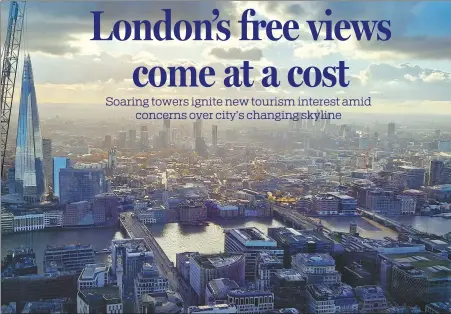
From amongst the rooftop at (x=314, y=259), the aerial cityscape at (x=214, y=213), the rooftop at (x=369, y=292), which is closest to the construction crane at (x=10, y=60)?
the aerial cityscape at (x=214, y=213)

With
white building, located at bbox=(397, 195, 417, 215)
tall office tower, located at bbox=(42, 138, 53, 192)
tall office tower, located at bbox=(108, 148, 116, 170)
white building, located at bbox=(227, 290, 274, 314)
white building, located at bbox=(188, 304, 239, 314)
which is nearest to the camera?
white building, located at bbox=(188, 304, 239, 314)

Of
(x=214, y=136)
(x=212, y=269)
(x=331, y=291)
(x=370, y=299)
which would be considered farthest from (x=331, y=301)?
(x=214, y=136)

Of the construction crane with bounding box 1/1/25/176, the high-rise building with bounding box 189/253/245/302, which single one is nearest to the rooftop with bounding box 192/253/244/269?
the high-rise building with bounding box 189/253/245/302

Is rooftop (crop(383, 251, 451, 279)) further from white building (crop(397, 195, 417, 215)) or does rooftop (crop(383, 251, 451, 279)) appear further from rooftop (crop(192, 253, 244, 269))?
rooftop (crop(192, 253, 244, 269))

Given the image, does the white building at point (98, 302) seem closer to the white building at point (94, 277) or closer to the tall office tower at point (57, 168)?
the white building at point (94, 277)

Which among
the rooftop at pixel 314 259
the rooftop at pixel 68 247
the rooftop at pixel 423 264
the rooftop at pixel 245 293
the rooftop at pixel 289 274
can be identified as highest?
the rooftop at pixel 68 247

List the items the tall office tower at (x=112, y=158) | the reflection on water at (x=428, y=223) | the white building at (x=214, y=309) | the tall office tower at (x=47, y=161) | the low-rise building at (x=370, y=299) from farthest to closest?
the reflection on water at (x=428, y=223)
the tall office tower at (x=112, y=158)
the tall office tower at (x=47, y=161)
the low-rise building at (x=370, y=299)
the white building at (x=214, y=309)
